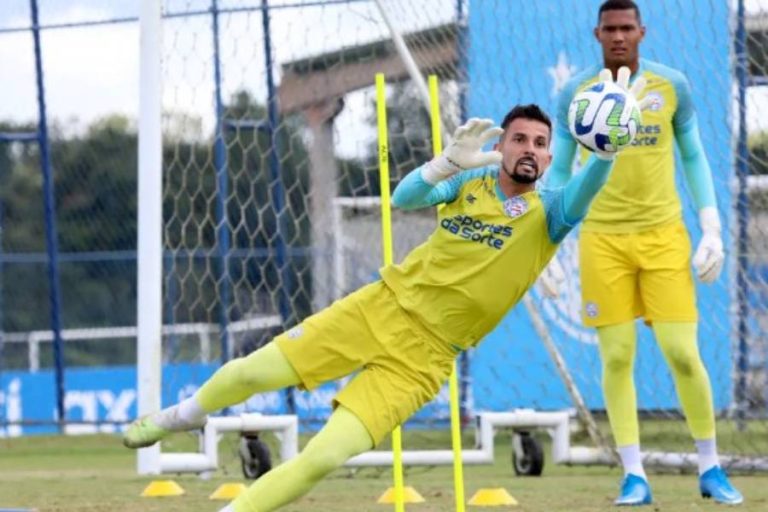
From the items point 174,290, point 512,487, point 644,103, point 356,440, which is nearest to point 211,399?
point 356,440

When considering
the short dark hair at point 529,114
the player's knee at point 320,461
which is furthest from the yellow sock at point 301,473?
the short dark hair at point 529,114

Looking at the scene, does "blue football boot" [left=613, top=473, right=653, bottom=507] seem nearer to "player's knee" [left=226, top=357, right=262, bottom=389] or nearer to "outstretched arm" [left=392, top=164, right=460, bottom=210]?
"outstretched arm" [left=392, top=164, right=460, bottom=210]

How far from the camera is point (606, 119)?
6184 mm

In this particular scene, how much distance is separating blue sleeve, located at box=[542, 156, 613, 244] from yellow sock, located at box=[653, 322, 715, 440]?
1.75 metres

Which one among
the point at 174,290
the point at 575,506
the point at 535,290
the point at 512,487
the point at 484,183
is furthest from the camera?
the point at 174,290

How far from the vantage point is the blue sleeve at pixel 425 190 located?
6418 mm

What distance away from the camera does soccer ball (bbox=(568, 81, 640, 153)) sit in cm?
618

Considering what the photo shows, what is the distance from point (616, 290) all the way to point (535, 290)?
3.56 m

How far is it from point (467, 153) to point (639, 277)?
220 cm

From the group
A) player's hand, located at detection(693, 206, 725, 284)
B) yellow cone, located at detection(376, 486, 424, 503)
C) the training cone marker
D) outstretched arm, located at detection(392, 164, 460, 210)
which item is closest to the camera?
outstretched arm, located at detection(392, 164, 460, 210)

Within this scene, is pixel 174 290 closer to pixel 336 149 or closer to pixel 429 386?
pixel 336 149

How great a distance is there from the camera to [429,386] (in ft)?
21.0

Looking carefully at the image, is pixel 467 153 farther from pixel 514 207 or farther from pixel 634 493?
pixel 634 493

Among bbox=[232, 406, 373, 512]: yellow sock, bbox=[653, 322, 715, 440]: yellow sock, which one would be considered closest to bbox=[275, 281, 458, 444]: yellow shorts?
bbox=[232, 406, 373, 512]: yellow sock
